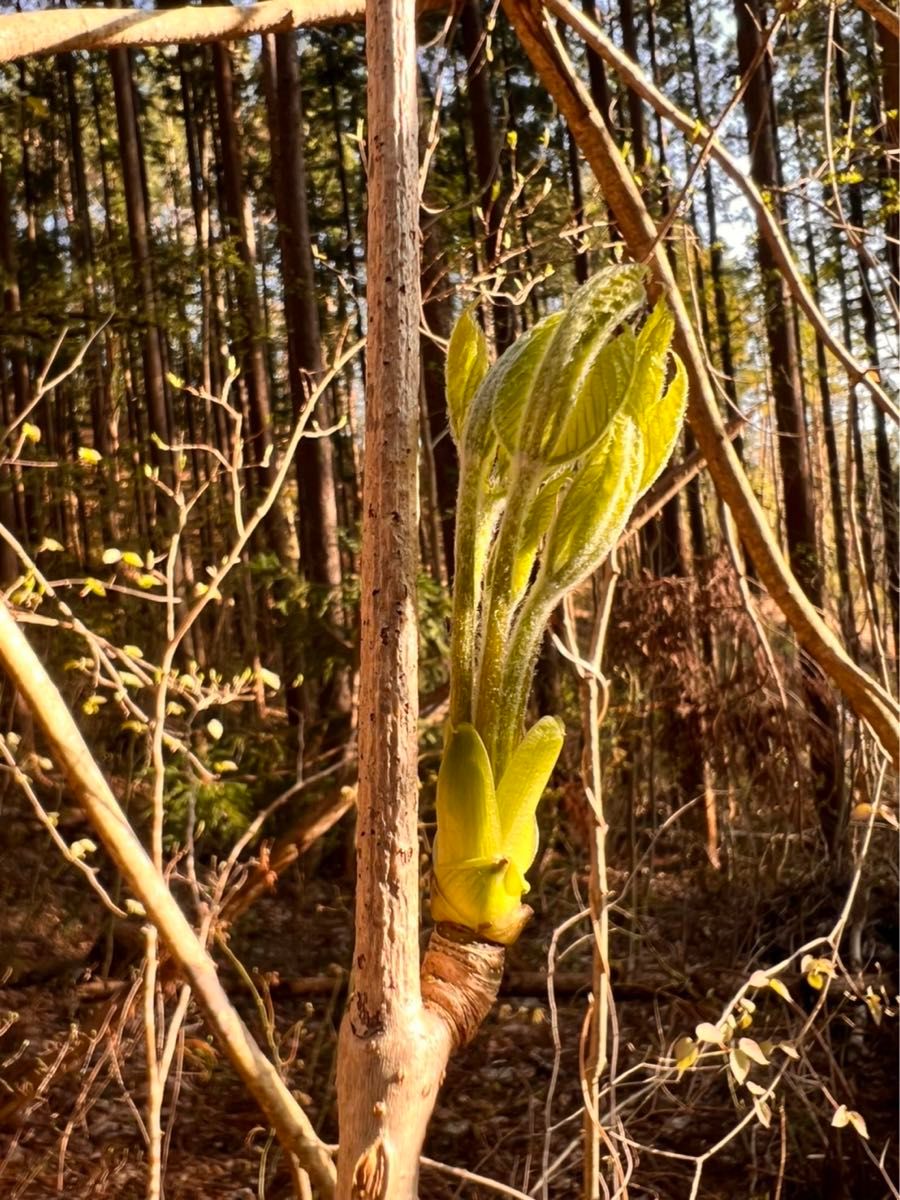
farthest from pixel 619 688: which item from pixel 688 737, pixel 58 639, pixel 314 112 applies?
pixel 314 112

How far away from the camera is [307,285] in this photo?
694 centimetres

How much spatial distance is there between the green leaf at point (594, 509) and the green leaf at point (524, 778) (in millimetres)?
81

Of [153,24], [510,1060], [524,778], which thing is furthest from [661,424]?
[510,1060]

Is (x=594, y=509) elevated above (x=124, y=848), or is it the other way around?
(x=594, y=509)

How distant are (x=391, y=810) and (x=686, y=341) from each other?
2.14 feet

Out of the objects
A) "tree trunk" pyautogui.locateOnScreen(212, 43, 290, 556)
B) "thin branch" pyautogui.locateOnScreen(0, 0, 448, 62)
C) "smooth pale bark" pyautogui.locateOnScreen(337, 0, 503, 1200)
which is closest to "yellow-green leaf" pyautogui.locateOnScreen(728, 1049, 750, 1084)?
"smooth pale bark" pyautogui.locateOnScreen(337, 0, 503, 1200)

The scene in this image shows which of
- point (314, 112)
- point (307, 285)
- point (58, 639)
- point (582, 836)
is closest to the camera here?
point (582, 836)

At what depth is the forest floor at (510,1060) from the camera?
13.1 feet

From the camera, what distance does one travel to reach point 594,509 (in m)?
0.61

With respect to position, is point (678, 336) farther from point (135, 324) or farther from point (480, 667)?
point (135, 324)

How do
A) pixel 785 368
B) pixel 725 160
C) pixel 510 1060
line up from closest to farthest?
pixel 725 160 < pixel 510 1060 < pixel 785 368

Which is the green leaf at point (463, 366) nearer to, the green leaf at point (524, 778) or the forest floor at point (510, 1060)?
the green leaf at point (524, 778)

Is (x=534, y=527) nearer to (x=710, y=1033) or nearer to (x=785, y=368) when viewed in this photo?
(x=710, y=1033)

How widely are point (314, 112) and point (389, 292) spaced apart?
13.3m
